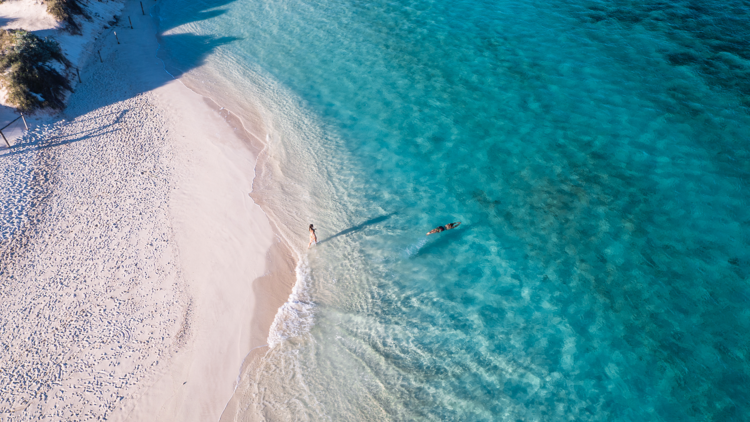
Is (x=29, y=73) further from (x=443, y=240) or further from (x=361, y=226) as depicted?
(x=443, y=240)

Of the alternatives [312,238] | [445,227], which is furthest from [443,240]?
[312,238]

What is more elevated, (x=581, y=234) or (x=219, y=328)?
(x=581, y=234)

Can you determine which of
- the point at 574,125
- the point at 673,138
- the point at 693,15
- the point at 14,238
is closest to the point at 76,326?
the point at 14,238

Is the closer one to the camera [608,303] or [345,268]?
[608,303]

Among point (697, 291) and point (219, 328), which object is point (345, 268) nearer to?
point (219, 328)

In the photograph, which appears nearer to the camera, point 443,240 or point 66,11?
point 443,240

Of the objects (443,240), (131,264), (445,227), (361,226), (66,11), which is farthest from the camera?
(66,11)

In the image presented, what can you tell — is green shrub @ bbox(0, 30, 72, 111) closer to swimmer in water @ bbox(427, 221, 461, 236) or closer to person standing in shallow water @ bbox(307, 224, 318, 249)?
person standing in shallow water @ bbox(307, 224, 318, 249)
